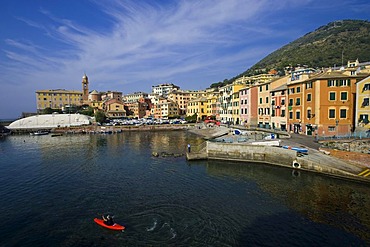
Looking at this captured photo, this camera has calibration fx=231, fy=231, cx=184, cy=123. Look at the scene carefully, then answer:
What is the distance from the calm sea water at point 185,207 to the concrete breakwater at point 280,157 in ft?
5.03

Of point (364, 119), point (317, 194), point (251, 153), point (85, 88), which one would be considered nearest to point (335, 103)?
point (364, 119)

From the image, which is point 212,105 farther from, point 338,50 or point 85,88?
point 85,88

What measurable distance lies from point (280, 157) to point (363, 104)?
1738 cm

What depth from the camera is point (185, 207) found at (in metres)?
21.9

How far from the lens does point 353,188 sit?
25234 mm

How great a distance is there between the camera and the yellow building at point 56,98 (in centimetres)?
15075

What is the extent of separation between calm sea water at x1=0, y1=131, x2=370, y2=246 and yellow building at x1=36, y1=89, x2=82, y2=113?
134 metres

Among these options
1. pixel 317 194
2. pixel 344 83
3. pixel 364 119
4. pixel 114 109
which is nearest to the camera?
pixel 317 194

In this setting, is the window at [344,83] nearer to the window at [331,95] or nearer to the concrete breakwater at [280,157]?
the window at [331,95]

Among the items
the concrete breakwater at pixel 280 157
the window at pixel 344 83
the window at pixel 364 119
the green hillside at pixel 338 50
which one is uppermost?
the green hillside at pixel 338 50

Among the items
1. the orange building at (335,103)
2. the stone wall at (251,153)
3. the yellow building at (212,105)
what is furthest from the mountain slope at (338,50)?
the stone wall at (251,153)

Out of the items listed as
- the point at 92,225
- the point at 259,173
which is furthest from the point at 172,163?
the point at 92,225

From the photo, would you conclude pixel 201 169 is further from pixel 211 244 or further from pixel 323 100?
pixel 323 100

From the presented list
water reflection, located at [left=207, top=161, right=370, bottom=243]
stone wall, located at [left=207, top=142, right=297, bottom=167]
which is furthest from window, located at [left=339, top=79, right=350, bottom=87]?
water reflection, located at [left=207, top=161, right=370, bottom=243]
